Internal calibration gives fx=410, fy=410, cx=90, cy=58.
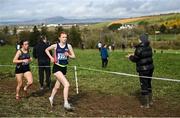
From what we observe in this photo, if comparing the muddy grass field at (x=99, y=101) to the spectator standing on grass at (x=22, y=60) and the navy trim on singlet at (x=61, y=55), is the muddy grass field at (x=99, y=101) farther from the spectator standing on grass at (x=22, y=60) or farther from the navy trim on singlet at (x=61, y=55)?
the navy trim on singlet at (x=61, y=55)

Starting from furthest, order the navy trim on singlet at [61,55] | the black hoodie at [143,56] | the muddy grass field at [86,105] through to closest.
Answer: the black hoodie at [143,56] → the navy trim on singlet at [61,55] → the muddy grass field at [86,105]

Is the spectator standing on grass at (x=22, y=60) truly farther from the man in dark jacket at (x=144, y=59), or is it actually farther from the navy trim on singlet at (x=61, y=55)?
the man in dark jacket at (x=144, y=59)

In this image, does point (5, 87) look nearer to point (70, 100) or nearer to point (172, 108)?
point (70, 100)

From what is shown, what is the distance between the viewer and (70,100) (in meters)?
12.6

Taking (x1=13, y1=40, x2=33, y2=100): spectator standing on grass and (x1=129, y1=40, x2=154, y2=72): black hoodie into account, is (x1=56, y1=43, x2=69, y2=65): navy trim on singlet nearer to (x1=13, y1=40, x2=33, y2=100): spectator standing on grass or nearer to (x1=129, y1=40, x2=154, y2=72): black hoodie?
(x1=13, y1=40, x2=33, y2=100): spectator standing on grass

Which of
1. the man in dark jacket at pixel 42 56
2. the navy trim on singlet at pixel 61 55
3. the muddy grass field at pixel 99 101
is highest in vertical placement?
the navy trim on singlet at pixel 61 55

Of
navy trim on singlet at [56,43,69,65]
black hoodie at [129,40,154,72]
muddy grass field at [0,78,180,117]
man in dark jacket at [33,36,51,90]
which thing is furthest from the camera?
man in dark jacket at [33,36,51,90]

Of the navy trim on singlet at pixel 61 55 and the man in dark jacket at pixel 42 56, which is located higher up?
the navy trim on singlet at pixel 61 55

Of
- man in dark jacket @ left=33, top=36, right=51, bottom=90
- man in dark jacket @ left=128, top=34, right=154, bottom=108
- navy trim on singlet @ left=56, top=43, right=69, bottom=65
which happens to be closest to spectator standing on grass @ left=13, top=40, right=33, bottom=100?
navy trim on singlet @ left=56, top=43, right=69, bottom=65

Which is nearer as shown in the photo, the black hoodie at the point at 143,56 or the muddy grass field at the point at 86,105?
the muddy grass field at the point at 86,105

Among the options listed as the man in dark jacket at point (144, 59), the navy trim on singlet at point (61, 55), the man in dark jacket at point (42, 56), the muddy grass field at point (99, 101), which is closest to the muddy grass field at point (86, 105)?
the muddy grass field at point (99, 101)

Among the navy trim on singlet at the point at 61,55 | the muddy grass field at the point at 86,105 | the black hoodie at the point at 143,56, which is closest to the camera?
the muddy grass field at the point at 86,105

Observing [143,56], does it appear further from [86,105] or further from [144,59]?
[86,105]

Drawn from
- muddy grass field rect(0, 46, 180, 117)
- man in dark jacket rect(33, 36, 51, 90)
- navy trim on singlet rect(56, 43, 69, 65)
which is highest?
navy trim on singlet rect(56, 43, 69, 65)
